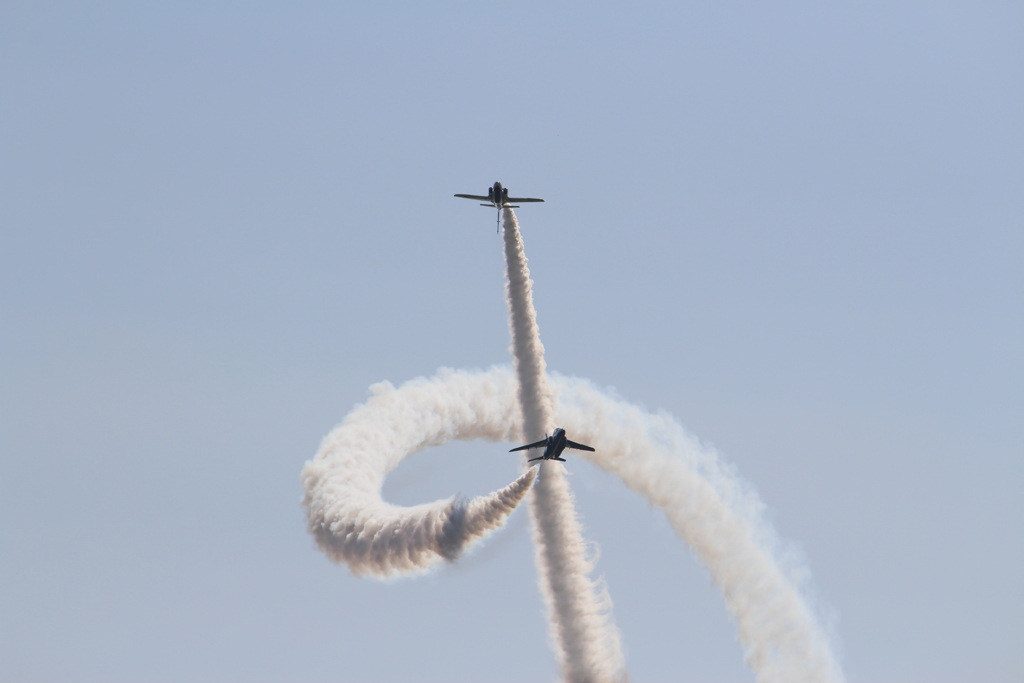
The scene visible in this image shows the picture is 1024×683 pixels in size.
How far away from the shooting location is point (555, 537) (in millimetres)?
88188

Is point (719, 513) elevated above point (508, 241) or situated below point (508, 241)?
below

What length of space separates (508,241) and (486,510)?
16298 millimetres

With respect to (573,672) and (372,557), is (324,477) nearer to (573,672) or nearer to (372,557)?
(372,557)

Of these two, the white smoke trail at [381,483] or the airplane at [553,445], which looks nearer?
the airplane at [553,445]

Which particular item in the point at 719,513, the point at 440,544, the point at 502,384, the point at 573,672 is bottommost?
the point at 573,672

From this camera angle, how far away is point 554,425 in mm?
89062

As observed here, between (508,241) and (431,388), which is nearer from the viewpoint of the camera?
(508,241)

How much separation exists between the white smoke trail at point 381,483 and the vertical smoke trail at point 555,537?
8.80ft

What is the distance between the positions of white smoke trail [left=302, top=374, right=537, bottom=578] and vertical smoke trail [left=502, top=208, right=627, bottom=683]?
8.80ft

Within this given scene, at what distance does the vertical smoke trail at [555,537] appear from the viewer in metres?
87.6

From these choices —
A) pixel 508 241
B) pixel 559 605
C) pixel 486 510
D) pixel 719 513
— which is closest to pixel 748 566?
pixel 719 513

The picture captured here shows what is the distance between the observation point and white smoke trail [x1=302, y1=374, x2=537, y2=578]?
8606 cm

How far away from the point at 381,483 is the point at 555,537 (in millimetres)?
12883

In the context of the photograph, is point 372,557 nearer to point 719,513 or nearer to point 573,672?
point 573,672
